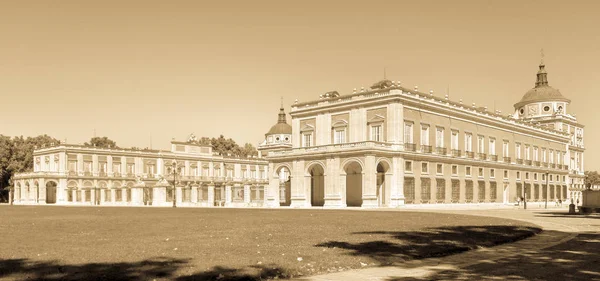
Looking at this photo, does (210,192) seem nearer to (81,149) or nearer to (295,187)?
(295,187)

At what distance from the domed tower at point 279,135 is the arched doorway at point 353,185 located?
126ft

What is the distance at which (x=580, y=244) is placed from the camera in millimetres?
13805

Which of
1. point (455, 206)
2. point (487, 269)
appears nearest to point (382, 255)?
point (487, 269)

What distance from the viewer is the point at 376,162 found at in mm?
47875

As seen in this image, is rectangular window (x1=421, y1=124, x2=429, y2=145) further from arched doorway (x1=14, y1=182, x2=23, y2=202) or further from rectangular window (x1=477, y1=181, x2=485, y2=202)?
arched doorway (x1=14, y1=182, x2=23, y2=202)

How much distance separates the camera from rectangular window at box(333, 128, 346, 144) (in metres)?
54.3

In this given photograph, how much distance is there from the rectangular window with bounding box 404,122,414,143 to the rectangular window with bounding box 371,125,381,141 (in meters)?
2.45

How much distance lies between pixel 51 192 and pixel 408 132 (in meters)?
58.4

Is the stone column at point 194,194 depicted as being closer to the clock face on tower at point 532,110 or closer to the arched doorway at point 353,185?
the arched doorway at point 353,185

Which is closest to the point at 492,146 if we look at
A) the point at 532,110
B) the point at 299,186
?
the point at 299,186

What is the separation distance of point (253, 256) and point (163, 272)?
2244mm

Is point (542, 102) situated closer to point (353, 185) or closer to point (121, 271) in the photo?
point (353, 185)

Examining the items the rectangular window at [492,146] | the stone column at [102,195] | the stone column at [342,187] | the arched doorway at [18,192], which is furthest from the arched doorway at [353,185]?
the arched doorway at [18,192]

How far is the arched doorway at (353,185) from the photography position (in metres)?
52.6
